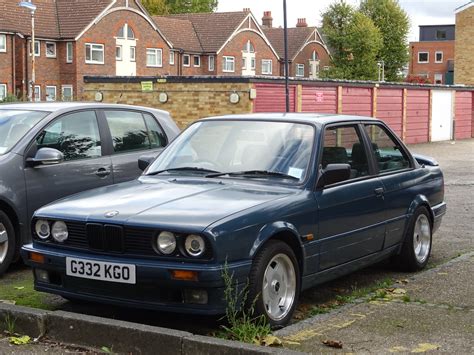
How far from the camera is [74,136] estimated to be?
8.38 m

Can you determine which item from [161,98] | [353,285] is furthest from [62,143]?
[161,98]

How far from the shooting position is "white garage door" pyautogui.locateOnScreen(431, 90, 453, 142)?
3875 centimetres

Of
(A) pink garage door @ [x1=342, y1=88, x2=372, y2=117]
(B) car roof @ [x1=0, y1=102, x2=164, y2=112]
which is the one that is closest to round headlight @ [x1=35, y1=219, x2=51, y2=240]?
(B) car roof @ [x1=0, y1=102, x2=164, y2=112]

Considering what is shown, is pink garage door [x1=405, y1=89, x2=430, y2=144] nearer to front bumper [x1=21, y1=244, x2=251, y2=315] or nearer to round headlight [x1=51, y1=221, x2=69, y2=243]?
round headlight [x1=51, y1=221, x2=69, y2=243]

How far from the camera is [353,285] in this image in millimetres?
7336

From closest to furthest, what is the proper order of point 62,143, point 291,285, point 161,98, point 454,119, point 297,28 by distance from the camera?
point 291,285 → point 62,143 → point 161,98 → point 454,119 → point 297,28

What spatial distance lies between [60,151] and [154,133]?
1.46 metres

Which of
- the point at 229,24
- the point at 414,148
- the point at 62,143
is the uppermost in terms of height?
the point at 229,24

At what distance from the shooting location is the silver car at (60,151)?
7.64 metres

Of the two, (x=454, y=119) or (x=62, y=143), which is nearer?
(x=62, y=143)

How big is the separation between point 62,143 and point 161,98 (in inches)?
817

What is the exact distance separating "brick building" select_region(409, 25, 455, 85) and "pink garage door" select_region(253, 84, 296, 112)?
277 feet

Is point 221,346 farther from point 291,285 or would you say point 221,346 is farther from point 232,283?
point 291,285

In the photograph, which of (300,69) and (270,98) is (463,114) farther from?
(300,69)
